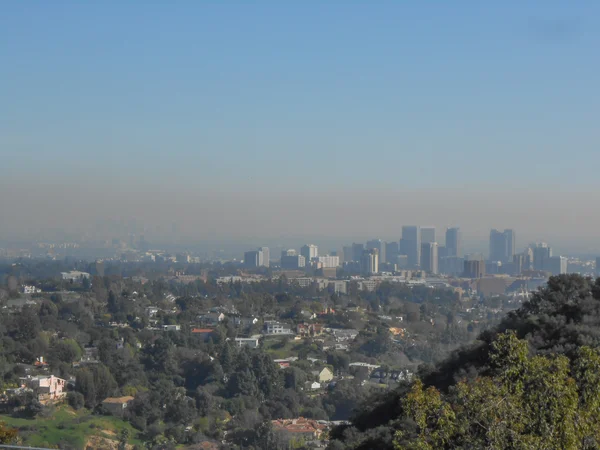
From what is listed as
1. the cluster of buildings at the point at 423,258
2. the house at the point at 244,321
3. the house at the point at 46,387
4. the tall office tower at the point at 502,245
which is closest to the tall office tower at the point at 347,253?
Answer: the cluster of buildings at the point at 423,258

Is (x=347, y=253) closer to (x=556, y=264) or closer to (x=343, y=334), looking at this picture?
(x=556, y=264)

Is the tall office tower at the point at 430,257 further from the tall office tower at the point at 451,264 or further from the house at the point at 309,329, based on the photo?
the house at the point at 309,329

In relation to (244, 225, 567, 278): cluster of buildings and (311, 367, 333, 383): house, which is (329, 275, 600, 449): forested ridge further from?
(244, 225, 567, 278): cluster of buildings

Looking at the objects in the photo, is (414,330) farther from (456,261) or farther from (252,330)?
(456,261)

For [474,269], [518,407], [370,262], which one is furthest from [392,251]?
[518,407]

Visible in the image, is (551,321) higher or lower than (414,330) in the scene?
higher

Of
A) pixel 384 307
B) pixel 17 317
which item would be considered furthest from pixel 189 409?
pixel 384 307
